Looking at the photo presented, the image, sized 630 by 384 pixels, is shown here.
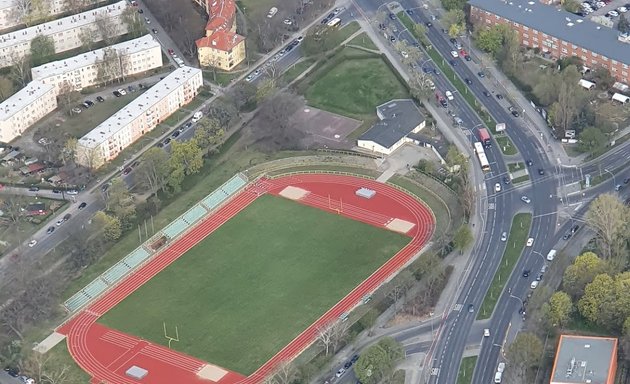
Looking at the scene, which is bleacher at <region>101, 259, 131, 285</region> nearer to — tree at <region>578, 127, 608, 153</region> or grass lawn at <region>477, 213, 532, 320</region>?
grass lawn at <region>477, 213, 532, 320</region>

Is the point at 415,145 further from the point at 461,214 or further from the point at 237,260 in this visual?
the point at 237,260

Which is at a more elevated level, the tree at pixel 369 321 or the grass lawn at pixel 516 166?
the grass lawn at pixel 516 166

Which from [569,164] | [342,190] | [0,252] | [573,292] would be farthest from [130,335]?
[569,164]

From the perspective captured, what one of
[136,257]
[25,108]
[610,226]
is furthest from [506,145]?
[25,108]

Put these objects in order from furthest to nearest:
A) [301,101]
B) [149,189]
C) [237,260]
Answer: [301,101], [149,189], [237,260]

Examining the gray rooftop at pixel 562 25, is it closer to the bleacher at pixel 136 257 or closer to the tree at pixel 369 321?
the tree at pixel 369 321

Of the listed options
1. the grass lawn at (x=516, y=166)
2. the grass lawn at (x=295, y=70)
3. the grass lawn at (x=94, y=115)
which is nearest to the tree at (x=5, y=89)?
the grass lawn at (x=94, y=115)
